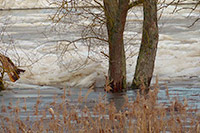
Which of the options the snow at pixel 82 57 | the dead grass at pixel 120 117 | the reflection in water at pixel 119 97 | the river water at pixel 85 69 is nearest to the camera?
the dead grass at pixel 120 117

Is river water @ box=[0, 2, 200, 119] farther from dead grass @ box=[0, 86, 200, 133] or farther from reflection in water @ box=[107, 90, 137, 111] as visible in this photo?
dead grass @ box=[0, 86, 200, 133]

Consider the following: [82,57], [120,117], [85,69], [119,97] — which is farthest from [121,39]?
[82,57]

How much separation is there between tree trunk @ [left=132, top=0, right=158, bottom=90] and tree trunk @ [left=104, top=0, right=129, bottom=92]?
493 mm

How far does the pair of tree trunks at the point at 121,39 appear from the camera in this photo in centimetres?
1185

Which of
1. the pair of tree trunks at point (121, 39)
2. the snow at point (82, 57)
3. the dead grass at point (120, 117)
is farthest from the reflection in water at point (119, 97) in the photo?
the dead grass at point (120, 117)

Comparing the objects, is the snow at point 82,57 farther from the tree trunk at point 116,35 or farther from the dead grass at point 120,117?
the dead grass at point 120,117

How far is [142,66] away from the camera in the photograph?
41.4 ft

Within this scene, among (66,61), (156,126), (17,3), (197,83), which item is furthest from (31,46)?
(17,3)

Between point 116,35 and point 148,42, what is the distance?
36.0 inches

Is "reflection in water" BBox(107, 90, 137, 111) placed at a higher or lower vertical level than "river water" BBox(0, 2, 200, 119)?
lower

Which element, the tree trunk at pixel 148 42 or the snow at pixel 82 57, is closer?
the tree trunk at pixel 148 42

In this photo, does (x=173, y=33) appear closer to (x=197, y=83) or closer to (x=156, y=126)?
(x=197, y=83)

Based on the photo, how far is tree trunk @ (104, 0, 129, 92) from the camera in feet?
38.7

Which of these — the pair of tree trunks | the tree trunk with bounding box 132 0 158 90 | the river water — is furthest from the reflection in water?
the tree trunk with bounding box 132 0 158 90
